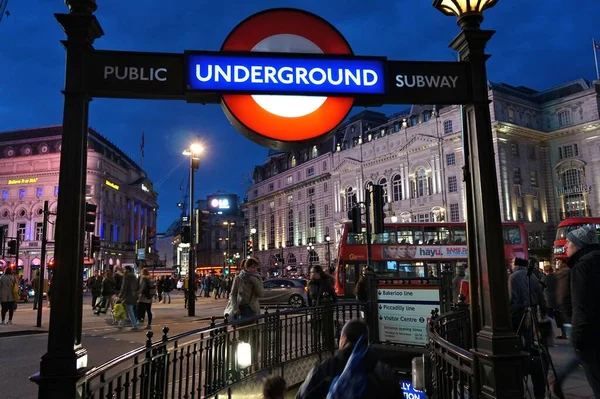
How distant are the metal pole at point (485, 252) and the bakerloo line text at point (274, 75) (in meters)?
1.23

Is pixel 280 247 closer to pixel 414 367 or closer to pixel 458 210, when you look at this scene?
pixel 458 210

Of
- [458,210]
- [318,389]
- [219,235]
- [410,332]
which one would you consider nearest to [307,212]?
[458,210]

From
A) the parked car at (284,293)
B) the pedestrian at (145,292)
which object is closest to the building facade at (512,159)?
the parked car at (284,293)

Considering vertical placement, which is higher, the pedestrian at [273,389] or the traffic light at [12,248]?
the traffic light at [12,248]

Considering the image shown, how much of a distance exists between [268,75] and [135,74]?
3.53ft

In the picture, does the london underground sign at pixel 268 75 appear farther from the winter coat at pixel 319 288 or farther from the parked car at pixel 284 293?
the parked car at pixel 284 293

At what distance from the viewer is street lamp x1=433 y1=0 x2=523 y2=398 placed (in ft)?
12.6

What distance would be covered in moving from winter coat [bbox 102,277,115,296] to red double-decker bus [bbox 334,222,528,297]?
12.6m

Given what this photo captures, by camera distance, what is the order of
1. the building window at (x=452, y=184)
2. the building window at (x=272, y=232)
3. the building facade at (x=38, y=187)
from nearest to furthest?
the building window at (x=452, y=184)
the building facade at (x=38, y=187)
the building window at (x=272, y=232)

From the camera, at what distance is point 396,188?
207 ft

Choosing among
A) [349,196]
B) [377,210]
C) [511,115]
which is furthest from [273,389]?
[349,196]

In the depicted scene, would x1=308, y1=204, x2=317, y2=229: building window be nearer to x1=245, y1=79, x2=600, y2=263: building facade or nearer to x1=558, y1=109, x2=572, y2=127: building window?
x1=245, y1=79, x2=600, y2=263: building facade

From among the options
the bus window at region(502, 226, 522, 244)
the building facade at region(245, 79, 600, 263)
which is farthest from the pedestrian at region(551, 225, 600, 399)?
the building facade at region(245, 79, 600, 263)

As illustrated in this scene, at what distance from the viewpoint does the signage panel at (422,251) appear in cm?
2678
